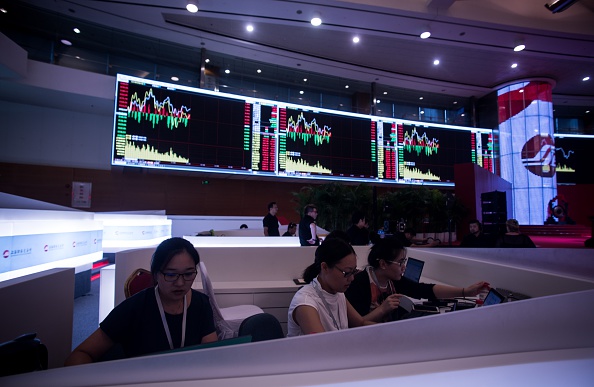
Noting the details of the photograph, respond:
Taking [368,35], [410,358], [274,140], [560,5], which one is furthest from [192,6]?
[410,358]

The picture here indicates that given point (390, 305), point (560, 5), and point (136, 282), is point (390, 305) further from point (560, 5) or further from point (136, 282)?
point (560, 5)

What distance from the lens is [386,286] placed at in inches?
94.2

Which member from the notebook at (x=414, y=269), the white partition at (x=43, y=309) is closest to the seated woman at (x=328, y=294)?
the white partition at (x=43, y=309)

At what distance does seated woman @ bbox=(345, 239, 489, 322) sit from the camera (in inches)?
84.7

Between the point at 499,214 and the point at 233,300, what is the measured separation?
5470mm

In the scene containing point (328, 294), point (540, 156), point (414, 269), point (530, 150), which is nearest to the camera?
point (328, 294)

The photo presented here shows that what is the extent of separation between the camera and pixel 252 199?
8453 mm

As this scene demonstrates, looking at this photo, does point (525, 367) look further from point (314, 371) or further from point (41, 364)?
point (41, 364)

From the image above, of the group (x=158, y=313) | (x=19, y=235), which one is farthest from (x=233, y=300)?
(x=19, y=235)

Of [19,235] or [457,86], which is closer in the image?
[19,235]

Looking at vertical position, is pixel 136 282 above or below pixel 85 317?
above

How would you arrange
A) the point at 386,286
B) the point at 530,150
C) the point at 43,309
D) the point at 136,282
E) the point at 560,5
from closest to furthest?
the point at 43,309 < the point at 136,282 < the point at 386,286 < the point at 560,5 < the point at 530,150

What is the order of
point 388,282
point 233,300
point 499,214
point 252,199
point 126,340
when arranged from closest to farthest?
point 126,340 < point 388,282 < point 233,300 < point 499,214 < point 252,199

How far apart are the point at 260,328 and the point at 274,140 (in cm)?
609
